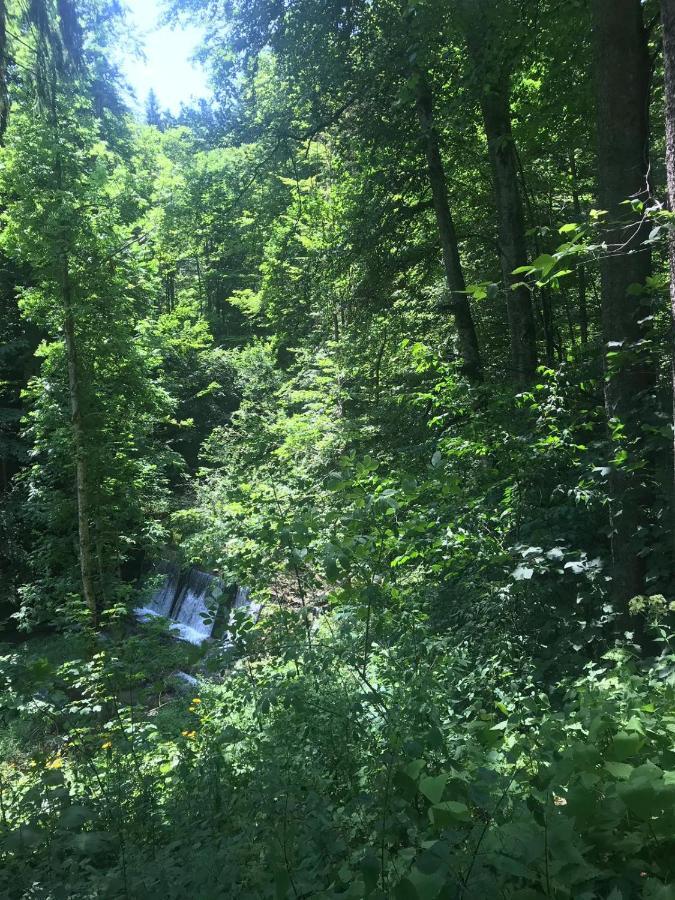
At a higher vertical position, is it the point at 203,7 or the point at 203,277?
the point at 203,277

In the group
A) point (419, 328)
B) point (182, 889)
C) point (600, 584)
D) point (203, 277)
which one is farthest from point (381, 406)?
point (203, 277)

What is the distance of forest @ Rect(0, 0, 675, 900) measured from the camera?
220cm

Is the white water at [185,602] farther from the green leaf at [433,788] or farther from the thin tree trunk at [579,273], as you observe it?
the green leaf at [433,788]

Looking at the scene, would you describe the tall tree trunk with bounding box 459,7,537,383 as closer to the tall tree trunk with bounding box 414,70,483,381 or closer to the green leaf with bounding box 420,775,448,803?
the tall tree trunk with bounding box 414,70,483,381

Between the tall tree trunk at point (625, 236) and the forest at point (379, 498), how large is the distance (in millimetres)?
21

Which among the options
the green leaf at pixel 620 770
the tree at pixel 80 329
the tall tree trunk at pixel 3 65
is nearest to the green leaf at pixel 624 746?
the green leaf at pixel 620 770

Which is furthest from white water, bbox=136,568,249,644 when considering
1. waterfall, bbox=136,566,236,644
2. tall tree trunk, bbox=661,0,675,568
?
tall tree trunk, bbox=661,0,675,568

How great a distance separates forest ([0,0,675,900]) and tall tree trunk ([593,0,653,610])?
2 cm

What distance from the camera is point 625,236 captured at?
12.9ft

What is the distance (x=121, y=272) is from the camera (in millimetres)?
9812

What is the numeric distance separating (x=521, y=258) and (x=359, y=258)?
111 inches

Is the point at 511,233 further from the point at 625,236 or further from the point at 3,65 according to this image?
the point at 3,65

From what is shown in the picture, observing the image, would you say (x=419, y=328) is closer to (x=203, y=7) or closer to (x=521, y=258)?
(x=521, y=258)

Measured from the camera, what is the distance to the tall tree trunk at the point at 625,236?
12.5 ft
